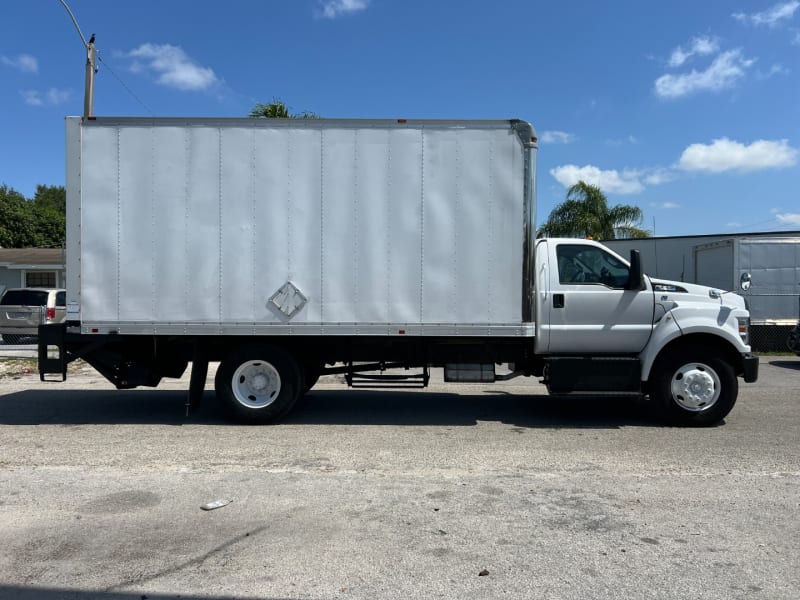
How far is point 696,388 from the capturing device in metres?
7.24

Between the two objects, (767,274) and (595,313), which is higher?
(767,274)

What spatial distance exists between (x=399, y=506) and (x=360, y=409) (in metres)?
3.86

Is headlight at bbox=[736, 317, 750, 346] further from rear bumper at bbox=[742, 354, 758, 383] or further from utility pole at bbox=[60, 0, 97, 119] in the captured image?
utility pole at bbox=[60, 0, 97, 119]

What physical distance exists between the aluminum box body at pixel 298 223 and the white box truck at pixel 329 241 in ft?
0.05

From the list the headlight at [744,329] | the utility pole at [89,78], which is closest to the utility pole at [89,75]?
the utility pole at [89,78]

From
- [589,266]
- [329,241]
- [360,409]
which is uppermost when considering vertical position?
[329,241]

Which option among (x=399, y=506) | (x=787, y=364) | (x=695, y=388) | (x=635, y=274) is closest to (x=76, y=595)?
(x=399, y=506)

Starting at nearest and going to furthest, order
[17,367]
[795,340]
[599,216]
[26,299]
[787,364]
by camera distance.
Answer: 1. [17,367]
2. [795,340]
3. [787,364]
4. [26,299]
5. [599,216]

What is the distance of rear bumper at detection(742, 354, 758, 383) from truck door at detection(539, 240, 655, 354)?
1.21 m

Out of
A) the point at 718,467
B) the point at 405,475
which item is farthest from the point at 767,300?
the point at 405,475

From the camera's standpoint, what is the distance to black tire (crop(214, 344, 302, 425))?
737 cm

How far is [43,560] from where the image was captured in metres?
3.76

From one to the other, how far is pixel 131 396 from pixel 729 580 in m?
8.80

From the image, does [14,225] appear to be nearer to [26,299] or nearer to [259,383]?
[26,299]
